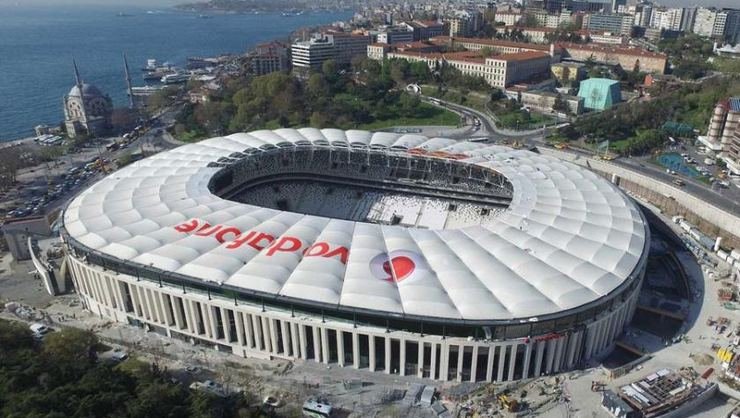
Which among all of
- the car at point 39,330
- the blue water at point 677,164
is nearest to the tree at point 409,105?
the blue water at point 677,164

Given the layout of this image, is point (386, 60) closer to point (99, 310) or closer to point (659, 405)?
point (99, 310)

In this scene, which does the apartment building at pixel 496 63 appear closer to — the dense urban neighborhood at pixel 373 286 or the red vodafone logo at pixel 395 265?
the dense urban neighborhood at pixel 373 286

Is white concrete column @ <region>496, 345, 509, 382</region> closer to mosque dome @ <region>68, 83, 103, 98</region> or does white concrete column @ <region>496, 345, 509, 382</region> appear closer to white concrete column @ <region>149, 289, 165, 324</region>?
white concrete column @ <region>149, 289, 165, 324</region>

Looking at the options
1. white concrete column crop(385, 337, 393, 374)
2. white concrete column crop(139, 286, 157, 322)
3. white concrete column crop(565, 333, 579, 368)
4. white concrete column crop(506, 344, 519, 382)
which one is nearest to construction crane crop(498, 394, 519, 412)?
white concrete column crop(506, 344, 519, 382)

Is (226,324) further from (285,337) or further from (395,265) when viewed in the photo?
(395,265)

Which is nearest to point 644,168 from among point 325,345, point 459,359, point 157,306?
point 459,359

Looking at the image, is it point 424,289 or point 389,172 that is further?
point 389,172

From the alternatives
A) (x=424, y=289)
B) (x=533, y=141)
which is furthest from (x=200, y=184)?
(x=533, y=141)
